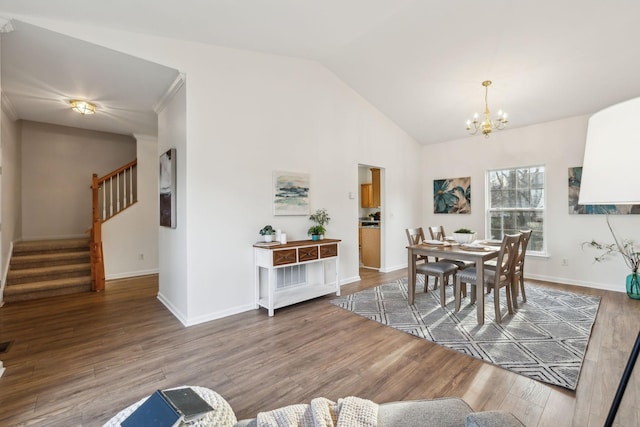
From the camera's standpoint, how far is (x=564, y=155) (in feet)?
14.8

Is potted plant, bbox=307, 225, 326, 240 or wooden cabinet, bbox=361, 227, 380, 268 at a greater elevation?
potted plant, bbox=307, 225, 326, 240

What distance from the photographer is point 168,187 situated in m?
3.51

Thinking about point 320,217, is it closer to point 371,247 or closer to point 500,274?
point 371,247

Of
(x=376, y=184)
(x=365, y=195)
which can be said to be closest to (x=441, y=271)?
(x=376, y=184)

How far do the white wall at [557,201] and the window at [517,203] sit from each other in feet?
0.43

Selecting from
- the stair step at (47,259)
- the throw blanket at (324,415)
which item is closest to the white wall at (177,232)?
the stair step at (47,259)

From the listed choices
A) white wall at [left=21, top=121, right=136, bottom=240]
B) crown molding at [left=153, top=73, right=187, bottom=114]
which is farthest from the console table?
white wall at [left=21, top=121, right=136, bottom=240]

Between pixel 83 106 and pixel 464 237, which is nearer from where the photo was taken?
pixel 464 237

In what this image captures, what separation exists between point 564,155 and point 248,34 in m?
5.09

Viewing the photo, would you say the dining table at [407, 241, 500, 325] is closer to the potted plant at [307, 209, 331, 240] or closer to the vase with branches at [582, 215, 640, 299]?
the potted plant at [307, 209, 331, 240]

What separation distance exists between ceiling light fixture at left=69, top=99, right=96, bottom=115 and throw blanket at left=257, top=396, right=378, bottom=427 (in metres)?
4.80

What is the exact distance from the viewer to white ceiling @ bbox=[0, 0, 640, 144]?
105 inches

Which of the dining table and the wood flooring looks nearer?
the wood flooring

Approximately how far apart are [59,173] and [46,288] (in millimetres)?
2628
